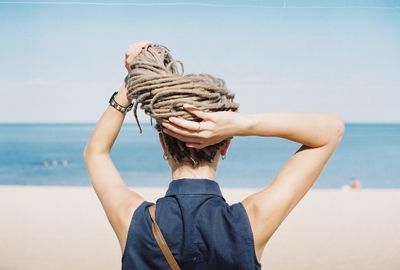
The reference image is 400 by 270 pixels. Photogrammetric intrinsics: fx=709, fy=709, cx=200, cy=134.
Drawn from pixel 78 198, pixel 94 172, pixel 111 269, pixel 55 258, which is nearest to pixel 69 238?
pixel 55 258

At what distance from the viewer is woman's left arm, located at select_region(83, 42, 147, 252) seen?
5.56 ft

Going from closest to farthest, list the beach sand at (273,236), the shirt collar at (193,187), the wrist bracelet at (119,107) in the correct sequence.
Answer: the shirt collar at (193,187) → the wrist bracelet at (119,107) → the beach sand at (273,236)

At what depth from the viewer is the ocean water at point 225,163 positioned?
36469 mm

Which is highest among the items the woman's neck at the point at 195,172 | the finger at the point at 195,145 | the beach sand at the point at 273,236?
the finger at the point at 195,145

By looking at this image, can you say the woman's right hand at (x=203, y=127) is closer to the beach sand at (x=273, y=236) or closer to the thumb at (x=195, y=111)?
the thumb at (x=195, y=111)

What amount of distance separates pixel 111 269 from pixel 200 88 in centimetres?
552

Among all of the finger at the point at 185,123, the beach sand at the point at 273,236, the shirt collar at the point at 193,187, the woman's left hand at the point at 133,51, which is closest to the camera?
the finger at the point at 185,123

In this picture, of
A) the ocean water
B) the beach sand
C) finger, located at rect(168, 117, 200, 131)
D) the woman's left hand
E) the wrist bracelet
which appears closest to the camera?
finger, located at rect(168, 117, 200, 131)

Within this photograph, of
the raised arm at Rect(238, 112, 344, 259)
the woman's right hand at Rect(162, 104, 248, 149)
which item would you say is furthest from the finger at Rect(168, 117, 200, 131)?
the raised arm at Rect(238, 112, 344, 259)

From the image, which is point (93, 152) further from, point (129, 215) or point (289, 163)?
point (289, 163)

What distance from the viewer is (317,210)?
11172 millimetres

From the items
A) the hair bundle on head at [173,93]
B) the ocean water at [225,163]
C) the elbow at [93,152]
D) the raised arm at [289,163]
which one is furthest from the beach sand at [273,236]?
the ocean water at [225,163]

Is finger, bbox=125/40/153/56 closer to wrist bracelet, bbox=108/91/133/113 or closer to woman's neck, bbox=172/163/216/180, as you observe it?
wrist bracelet, bbox=108/91/133/113

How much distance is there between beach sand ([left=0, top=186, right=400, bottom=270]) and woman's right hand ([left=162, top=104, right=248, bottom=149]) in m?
5.50
